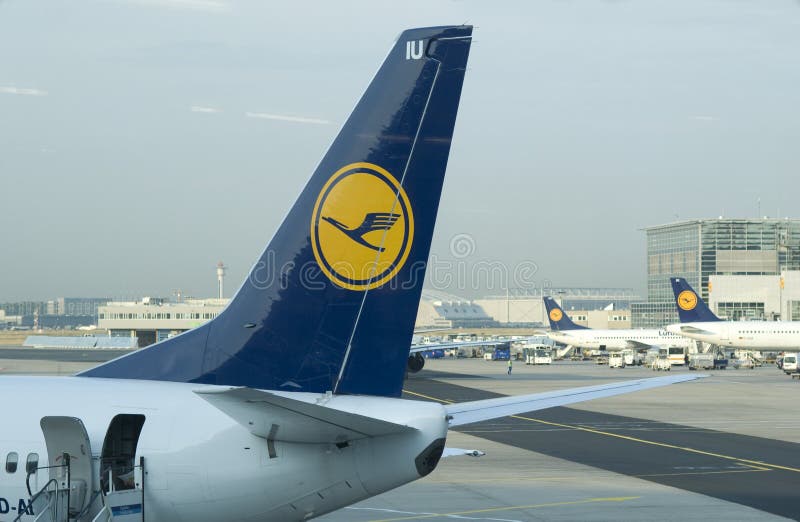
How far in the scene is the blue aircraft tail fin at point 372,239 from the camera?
43.7 ft

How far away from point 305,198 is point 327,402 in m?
2.76

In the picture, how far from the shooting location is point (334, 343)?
43.8ft

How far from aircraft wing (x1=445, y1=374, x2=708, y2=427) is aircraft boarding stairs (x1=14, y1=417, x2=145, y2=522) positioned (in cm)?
414

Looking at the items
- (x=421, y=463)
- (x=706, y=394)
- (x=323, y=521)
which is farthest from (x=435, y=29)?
(x=706, y=394)

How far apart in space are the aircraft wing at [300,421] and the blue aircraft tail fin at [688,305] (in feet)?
359

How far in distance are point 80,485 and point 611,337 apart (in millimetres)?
132120

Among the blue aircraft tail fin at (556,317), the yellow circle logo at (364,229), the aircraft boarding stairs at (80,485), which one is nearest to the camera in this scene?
the aircraft boarding stairs at (80,485)

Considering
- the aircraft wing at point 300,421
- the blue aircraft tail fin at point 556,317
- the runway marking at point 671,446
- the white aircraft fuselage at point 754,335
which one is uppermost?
the blue aircraft tail fin at point 556,317

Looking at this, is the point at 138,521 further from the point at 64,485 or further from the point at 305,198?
the point at 305,198

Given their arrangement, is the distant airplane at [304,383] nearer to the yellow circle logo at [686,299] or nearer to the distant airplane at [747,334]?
the distant airplane at [747,334]

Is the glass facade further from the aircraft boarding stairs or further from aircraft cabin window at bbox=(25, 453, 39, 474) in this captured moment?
aircraft cabin window at bbox=(25, 453, 39, 474)

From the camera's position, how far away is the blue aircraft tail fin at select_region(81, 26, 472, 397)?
524 inches

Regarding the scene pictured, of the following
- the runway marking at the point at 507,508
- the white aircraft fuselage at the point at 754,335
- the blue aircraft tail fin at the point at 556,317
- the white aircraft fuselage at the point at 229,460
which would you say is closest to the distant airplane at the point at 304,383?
the white aircraft fuselage at the point at 229,460

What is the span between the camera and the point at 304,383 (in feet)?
43.9
